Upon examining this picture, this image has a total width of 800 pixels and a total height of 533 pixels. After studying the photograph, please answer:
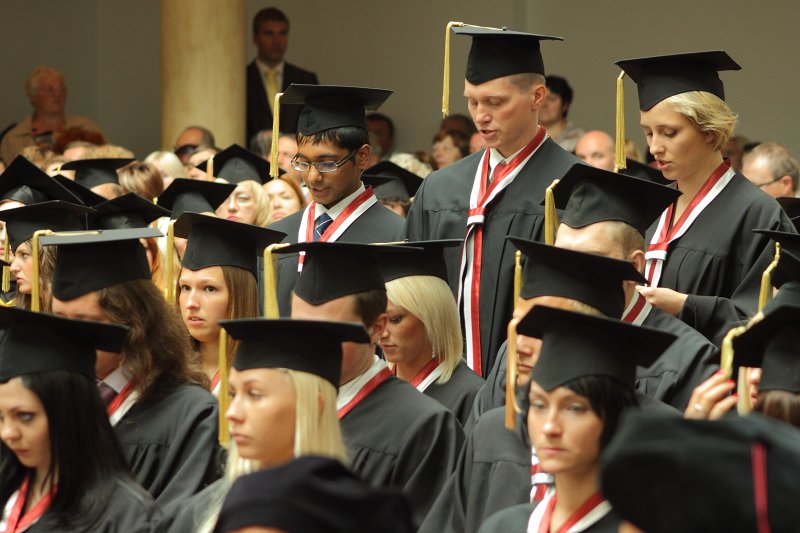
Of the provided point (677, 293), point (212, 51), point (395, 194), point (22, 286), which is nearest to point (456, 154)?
point (212, 51)

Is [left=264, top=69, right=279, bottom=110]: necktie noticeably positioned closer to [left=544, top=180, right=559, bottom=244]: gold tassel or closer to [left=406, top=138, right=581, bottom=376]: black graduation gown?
[left=406, top=138, right=581, bottom=376]: black graduation gown

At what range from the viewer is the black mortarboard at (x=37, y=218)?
615 cm

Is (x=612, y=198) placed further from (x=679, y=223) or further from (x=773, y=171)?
(x=773, y=171)

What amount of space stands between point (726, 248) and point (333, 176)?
1.73 meters

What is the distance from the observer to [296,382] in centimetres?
363

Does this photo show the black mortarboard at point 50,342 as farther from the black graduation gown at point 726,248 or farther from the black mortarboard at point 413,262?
the black graduation gown at point 726,248

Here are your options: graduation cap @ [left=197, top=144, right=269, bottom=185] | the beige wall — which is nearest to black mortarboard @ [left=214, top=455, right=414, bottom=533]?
graduation cap @ [left=197, top=144, right=269, bottom=185]

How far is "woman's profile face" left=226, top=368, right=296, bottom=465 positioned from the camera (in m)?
3.54

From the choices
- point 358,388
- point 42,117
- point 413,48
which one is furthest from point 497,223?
point 413,48

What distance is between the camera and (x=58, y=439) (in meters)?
3.94

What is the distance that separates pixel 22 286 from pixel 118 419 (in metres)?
1.66

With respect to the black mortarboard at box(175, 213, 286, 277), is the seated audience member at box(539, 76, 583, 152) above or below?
above

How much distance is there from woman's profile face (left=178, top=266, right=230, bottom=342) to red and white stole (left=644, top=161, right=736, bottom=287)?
5.29 ft

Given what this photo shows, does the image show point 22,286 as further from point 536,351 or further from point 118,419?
point 536,351
